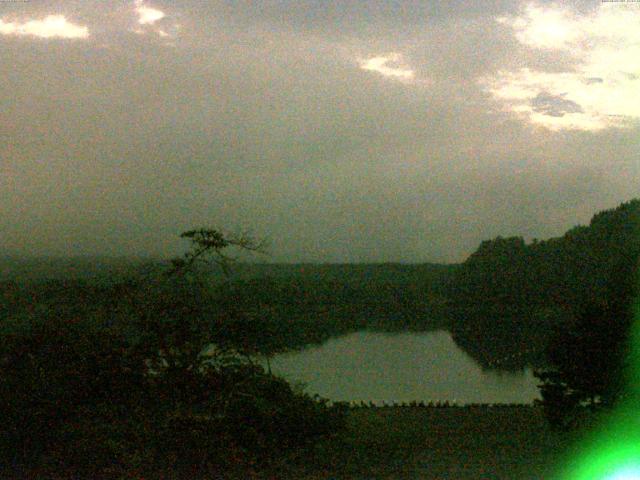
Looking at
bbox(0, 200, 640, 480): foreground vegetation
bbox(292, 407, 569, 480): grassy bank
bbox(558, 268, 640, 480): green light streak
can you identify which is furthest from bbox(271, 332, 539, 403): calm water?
bbox(558, 268, 640, 480): green light streak

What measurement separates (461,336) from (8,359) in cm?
3193

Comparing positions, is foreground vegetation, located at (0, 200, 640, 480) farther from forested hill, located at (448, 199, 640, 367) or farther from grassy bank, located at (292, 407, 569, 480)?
forested hill, located at (448, 199, 640, 367)

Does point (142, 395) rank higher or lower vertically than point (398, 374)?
higher

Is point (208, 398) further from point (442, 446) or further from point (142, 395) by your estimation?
point (442, 446)

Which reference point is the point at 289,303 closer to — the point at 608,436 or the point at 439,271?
the point at 608,436

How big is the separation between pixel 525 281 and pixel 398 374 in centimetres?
1786

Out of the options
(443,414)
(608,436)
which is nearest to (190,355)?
(443,414)

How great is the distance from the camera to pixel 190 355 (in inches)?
432

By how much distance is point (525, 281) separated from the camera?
41.7 m

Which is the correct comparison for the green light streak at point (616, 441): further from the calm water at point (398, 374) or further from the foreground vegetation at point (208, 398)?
the calm water at point (398, 374)

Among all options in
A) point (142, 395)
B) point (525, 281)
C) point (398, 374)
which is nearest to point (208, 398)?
point (142, 395)

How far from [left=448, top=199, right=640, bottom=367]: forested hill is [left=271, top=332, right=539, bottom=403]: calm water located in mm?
2537

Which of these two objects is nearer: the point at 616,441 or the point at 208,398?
the point at 616,441

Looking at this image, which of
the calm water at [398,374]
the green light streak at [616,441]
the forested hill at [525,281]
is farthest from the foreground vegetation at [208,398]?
the forested hill at [525,281]
